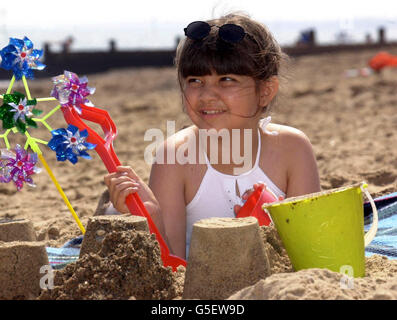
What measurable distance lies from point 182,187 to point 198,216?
14 cm

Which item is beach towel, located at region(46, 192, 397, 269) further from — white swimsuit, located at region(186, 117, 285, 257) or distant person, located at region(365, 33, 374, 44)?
distant person, located at region(365, 33, 374, 44)

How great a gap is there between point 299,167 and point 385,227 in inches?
18.9

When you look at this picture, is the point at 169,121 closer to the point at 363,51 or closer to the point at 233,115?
the point at 233,115

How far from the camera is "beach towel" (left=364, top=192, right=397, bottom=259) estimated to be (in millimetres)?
2330

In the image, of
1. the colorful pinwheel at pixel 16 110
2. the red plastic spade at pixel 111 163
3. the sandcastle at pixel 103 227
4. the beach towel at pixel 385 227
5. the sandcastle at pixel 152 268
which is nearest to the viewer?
the sandcastle at pixel 152 268

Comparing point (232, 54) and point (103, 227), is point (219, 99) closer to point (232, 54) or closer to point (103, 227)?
point (232, 54)

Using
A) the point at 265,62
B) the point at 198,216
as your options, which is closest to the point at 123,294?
the point at 198,216

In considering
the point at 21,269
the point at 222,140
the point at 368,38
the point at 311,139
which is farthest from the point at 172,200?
the point at 368,38

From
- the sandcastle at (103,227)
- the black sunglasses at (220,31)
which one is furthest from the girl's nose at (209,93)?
the sandcastle at (103,227)

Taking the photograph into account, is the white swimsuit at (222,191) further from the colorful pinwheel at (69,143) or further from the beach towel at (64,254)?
the colorful pinwheel at (69,143)

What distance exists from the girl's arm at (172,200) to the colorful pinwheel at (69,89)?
604 millimetres

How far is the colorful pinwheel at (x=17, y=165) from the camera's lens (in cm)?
200

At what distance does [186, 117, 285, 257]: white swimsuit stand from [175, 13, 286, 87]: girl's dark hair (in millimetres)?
427

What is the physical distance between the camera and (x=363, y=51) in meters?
14.1
